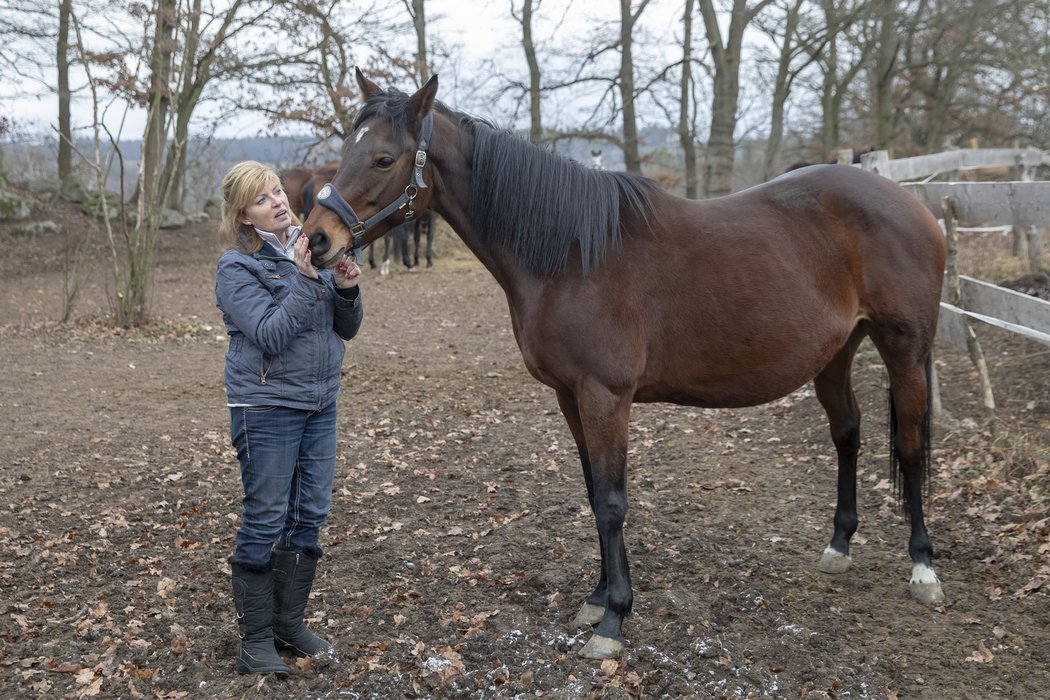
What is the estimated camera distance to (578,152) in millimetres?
20000

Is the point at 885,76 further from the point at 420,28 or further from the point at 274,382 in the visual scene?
the point at 274,382

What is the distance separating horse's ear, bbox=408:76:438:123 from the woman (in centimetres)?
56

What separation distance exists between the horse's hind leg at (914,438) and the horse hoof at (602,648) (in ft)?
4.57

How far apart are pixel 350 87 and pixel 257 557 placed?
17665 mm

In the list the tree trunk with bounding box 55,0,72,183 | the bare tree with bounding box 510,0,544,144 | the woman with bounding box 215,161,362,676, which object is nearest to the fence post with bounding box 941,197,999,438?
the woman with bounding box 215,161,362,676

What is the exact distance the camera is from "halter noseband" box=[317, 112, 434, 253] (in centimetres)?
283

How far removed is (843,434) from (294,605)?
2688 mm

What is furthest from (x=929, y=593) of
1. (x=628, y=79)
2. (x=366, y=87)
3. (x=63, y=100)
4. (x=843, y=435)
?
(x=63, y=100)

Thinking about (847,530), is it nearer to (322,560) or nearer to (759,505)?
(759,505)

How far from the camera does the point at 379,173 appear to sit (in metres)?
2.96

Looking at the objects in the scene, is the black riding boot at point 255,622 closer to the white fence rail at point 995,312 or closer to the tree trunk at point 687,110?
the white fence rail at point 995,312

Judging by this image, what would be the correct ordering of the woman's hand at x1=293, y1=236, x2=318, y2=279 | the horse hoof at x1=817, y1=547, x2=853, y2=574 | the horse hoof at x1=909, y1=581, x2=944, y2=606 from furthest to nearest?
the horse hoof at x1=817, y1=547, x2=853, y2=574
the horse hoof at x1=909, y1=581, x2=944, y2=606
the woman's hand at x1=293, y1=236, x2=318, y2=279

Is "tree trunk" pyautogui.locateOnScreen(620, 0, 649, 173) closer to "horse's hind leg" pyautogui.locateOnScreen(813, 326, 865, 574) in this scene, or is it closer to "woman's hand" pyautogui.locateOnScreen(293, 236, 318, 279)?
"horse's hind leg" pyautogui.locateOnScreen(813, 326, 865, 574)

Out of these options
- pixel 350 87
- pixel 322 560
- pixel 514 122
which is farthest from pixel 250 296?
pixel 350 87
